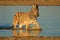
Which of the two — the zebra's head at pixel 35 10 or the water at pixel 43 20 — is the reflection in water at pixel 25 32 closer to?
the water at pixel 43 20

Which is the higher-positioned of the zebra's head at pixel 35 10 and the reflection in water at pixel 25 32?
the zebra's head at pixel 35 10

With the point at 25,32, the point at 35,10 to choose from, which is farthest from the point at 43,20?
the point at 25,32

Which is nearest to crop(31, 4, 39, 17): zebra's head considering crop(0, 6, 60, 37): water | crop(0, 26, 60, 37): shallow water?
crop(0, 6, 60, 37): water

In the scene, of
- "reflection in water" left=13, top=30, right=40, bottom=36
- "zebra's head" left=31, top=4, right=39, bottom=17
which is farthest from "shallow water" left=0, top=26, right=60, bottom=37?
"zebra's head" left=31, top=4, right=39, bottom=17

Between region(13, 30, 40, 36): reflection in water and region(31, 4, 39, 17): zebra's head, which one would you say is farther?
region(31, 4, 39, 17): zebra's head

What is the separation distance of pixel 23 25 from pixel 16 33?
0.16 metres

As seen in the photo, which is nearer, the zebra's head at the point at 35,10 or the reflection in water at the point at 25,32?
the reflection in water at the point at 25,32

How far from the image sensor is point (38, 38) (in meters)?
2.42

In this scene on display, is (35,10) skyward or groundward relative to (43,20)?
skyward

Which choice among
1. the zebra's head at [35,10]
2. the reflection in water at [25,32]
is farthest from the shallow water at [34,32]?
the zebra's head at [35,10]

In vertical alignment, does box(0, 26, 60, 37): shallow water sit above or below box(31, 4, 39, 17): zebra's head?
below

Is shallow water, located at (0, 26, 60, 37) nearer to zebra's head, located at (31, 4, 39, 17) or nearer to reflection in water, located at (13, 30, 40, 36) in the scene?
reflection in water, located at (13, 30, 40, 36)

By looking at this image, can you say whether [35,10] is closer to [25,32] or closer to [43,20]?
[43,20]

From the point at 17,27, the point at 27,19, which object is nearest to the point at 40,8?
the point at 27,19
